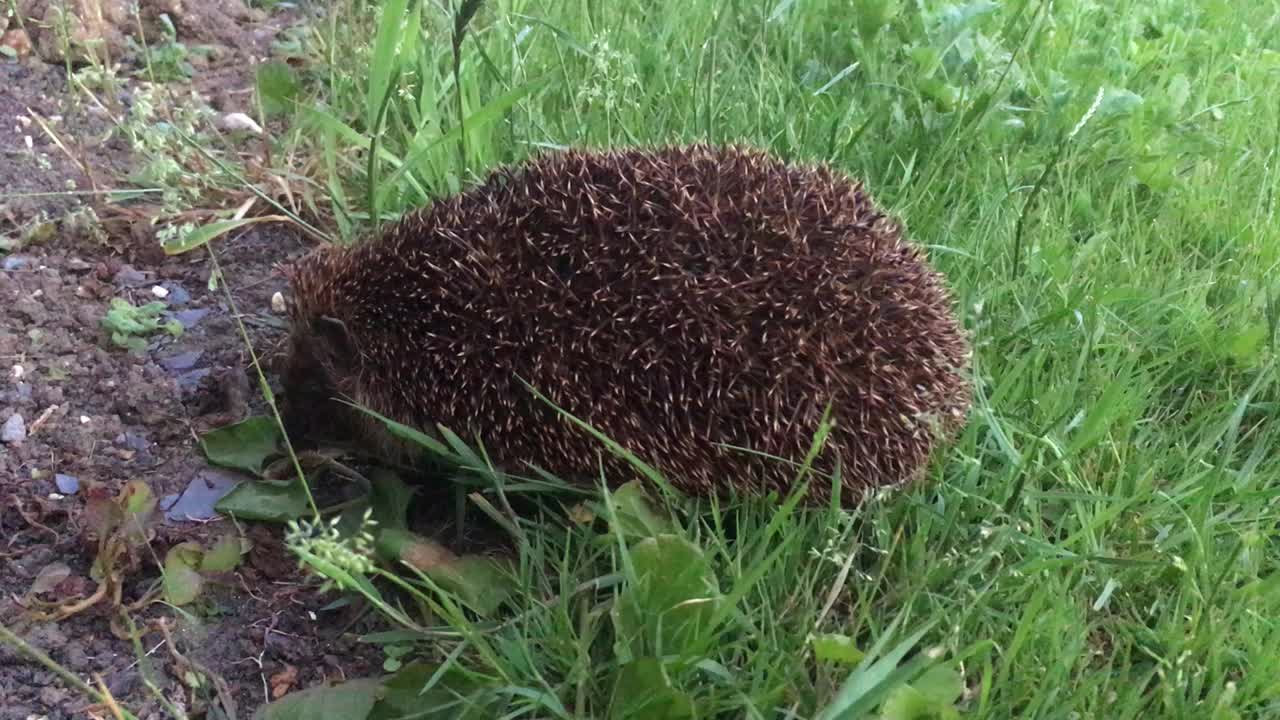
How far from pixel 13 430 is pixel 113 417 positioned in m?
0.26

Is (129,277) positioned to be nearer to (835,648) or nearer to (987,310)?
(835,648)

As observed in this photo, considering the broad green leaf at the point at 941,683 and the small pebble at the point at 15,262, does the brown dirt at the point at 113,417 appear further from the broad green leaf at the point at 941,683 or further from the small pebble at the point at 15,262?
the broad green leaf at the point at 941,683

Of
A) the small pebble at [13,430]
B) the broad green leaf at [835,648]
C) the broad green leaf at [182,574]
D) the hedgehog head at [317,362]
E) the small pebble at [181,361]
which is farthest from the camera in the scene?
the small pebble at [181,361]

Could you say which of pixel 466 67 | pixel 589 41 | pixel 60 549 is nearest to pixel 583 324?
pixel 60 549

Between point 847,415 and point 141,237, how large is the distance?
2.63m

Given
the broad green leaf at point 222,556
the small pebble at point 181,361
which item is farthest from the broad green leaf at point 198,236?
the broad green leaf at point 222,556

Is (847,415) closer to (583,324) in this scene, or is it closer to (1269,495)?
(583,324)

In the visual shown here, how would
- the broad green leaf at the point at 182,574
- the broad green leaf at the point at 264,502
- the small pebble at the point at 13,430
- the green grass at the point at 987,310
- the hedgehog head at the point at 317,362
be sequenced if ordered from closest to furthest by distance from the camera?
the green grass at the point at 987,310
the broad green leaf at the point at 182,574
the broad green leaf at the point at 264,502
the small pebble at the point at 13,430
the hedgehog head at the point at 317,362

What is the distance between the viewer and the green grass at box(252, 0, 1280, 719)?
7.72ft

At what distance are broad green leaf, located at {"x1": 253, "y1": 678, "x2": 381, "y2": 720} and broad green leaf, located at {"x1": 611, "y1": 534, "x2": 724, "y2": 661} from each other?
23.3 inches

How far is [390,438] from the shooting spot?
119 inches

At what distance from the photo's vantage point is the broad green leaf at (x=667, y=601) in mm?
2195

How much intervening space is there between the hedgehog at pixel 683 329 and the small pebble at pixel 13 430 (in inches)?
41.0

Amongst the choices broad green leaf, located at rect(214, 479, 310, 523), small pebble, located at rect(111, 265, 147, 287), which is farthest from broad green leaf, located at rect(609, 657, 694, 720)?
small pebble, located at rect(111, 265, 147, 287)
